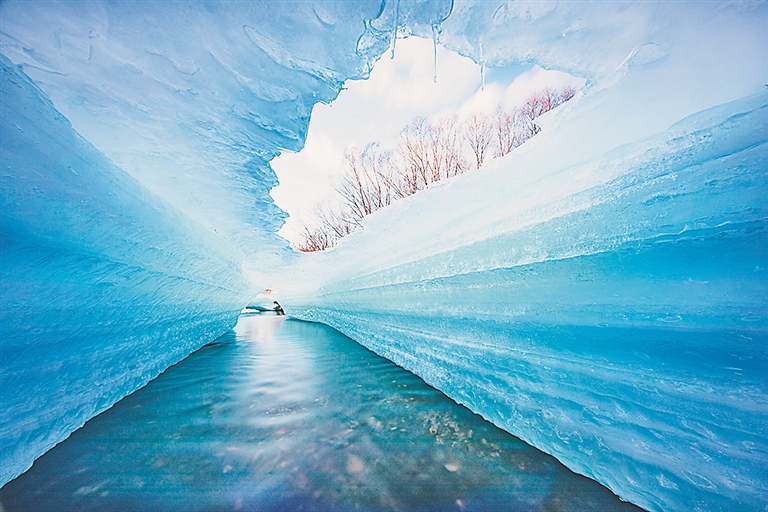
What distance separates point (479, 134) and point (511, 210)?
8.41 meters

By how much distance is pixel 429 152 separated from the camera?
9.48 m

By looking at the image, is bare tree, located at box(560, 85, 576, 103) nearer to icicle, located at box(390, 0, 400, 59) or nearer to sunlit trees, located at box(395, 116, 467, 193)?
sunlit trees, located at box(395, 116, 467, 193)

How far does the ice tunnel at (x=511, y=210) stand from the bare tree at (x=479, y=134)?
786 cm

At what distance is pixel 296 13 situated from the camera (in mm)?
1188

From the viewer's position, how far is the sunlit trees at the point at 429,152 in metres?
8.38

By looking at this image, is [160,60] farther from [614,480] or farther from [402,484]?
[614,480]

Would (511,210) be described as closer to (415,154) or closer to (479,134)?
(479,134)

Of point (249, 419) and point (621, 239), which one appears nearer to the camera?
point (621, 239)

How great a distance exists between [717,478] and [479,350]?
915mm

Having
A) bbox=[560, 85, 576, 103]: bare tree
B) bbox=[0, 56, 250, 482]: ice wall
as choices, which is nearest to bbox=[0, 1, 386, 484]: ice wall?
bbox=[0, 56, 250, 482]: ice wall

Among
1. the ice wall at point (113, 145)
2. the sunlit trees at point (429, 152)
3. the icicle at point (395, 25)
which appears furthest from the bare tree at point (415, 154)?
the icicle at point (395, 25)

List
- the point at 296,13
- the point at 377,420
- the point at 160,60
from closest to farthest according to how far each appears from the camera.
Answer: the point at 296,13 < the point at 160,60 < the point at 377,420

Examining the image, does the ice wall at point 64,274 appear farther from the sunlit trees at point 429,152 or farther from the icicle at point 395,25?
the sunlit trees at point 429,152

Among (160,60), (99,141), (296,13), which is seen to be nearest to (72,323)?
(99,141)
